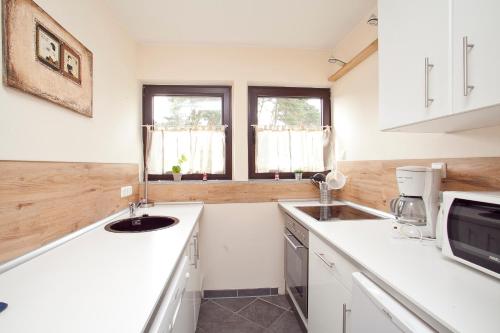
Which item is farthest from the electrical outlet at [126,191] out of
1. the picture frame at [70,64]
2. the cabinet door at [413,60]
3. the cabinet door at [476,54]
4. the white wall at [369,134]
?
the cabinet door at [476,54]

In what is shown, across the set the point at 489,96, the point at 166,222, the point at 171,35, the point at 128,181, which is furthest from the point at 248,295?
the point at 171,35

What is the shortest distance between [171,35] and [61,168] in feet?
5.33

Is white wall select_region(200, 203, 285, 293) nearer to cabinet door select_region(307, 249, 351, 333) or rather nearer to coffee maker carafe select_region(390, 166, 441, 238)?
cabinet door select_region(307, 249, 351, 333)

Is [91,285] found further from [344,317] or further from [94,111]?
[94,111]

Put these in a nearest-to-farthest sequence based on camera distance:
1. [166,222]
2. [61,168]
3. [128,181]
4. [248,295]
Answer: [61,168], [166,222], [128,181], [248,295]

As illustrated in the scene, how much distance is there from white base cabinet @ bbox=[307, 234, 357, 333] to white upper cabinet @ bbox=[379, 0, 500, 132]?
78cm

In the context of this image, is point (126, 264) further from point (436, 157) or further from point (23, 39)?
point (436, 157)

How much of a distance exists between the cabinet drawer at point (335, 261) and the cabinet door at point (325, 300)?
0.09 ft

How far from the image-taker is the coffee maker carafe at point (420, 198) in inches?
48.3

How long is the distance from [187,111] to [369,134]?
1.86 m

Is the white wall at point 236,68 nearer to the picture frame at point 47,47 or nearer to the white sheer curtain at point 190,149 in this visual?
the white sheer curtain at point 190,149

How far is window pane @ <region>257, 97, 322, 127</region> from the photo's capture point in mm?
2645

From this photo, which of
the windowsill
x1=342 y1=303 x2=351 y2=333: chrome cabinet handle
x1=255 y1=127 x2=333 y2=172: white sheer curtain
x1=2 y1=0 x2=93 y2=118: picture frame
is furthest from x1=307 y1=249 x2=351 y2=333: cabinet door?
x1=2 y1=0 x2=93 y2=118: picture frame

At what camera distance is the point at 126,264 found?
96 centimetres
